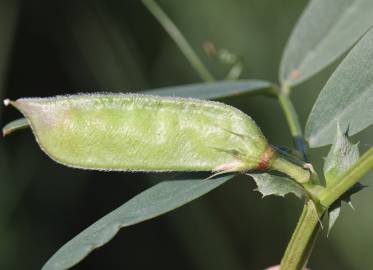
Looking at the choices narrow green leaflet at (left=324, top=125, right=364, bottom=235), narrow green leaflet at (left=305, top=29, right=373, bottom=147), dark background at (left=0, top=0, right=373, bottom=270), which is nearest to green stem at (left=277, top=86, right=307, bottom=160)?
narrow green leaflet at (left=305, top=29, right=373, bottom=147)

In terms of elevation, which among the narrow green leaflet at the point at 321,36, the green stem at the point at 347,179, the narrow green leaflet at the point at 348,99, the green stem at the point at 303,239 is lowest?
the green stem at the point at 303,239

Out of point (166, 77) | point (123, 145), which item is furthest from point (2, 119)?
point (123, 145)

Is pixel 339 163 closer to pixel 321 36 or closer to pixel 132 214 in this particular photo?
pixel 132 214

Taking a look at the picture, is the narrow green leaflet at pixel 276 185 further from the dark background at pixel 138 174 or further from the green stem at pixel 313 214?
the dark background at pixel 138 174

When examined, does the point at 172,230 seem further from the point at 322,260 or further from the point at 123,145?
the point at 123,145

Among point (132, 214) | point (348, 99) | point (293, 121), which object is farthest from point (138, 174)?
point (132, 214)

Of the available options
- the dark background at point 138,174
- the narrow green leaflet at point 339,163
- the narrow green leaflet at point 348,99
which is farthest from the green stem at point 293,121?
the dark background at point 138,174

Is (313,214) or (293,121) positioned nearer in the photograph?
(313,214)
